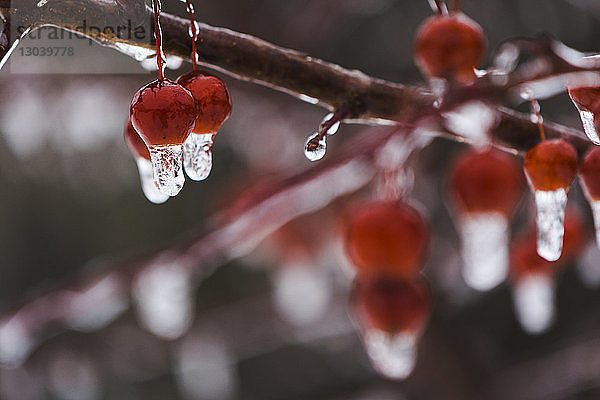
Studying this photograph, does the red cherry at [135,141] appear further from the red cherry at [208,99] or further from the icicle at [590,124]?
the icicle at [590,124]

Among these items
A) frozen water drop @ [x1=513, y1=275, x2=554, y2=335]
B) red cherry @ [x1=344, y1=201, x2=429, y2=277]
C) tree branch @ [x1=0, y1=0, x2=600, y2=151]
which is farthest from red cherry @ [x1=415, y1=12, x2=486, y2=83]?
frozen water drop @ [x1=513, y1=275, x2=554, y2=335]

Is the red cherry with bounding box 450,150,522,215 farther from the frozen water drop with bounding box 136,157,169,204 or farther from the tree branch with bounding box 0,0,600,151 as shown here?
the frozen water drop with bounding box 136,157,169,204

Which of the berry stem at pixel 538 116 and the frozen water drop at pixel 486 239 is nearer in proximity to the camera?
the berry stem at pixel 538 116

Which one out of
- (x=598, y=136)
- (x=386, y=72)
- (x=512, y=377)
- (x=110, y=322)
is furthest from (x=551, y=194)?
(x=110, y=322)

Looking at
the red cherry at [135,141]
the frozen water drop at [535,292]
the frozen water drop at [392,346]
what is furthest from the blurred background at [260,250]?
the red cherry at [135,141]

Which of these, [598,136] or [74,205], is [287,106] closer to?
[74,205]

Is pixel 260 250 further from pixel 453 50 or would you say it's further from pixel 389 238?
pixel 453 50
